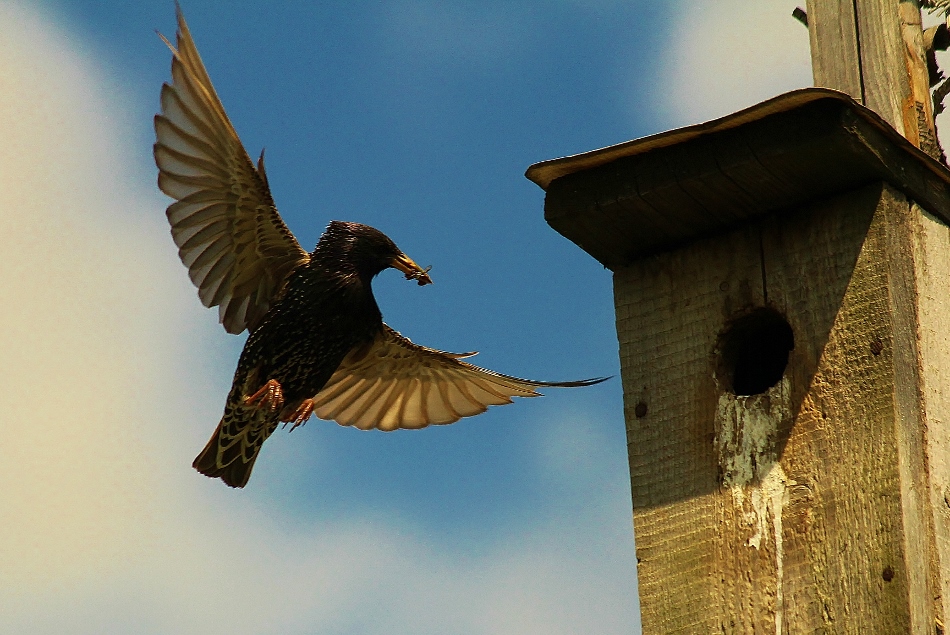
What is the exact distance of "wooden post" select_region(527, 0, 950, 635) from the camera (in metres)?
2.99

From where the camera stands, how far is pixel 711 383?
3.36m

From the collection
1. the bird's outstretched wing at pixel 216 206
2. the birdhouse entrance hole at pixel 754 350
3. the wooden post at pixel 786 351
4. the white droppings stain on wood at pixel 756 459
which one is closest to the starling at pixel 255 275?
the bird's outstretched wing at pixel 216 206

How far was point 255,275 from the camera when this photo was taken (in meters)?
5.06

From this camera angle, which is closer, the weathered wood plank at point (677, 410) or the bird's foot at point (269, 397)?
the weathered wood plank at point (677, 410)

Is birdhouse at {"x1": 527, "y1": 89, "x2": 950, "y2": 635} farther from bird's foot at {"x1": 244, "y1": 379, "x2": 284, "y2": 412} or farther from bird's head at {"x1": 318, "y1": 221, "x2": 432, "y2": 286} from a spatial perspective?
bird's foot at {"x1": 244, "y1": 379, "x2": 284, "y2": 412}

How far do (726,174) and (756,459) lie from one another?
0.70 metres

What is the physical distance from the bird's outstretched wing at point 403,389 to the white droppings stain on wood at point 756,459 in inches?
79.1

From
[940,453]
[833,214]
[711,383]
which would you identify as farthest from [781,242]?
[940,453]

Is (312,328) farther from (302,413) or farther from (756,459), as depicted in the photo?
(756,459)

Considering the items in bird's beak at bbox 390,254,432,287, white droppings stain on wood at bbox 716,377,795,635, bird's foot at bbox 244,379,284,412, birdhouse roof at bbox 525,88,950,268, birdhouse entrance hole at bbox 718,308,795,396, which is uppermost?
bird's beak at bbox 390,254,432,287

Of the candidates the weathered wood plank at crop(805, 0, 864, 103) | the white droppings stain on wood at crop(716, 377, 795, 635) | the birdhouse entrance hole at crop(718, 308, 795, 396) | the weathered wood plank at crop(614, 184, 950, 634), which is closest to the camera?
the weathered wood plank at crop(614, 184, 950, 634)

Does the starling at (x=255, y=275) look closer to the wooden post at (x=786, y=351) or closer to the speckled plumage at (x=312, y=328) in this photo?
the speckled plumage at (x=312, y=328)

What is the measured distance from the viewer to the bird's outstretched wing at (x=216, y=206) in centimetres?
473

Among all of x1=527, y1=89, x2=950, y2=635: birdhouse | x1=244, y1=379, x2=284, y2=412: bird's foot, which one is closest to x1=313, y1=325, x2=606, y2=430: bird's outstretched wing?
x1=244, y1=379, x2=284, y2=412: bird's foot
